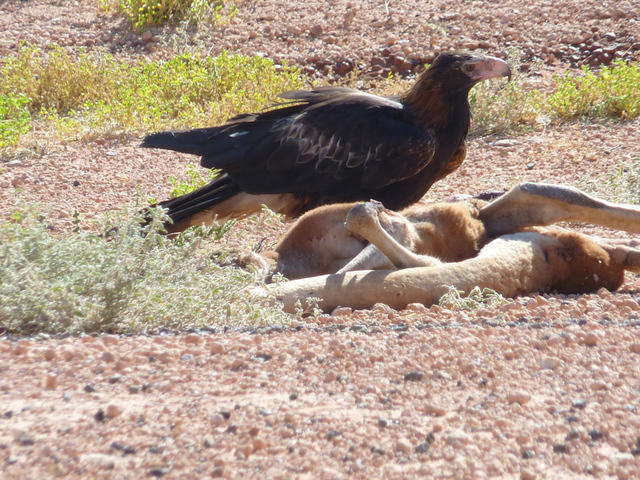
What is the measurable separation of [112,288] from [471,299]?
177 cm

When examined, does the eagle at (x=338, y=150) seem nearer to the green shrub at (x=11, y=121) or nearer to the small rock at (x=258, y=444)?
the green shrub at (x=11, y=121)

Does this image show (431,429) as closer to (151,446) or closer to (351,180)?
(151,446)

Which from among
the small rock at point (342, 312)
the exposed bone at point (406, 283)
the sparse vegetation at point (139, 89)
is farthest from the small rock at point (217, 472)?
the sparse vegetation at point (139, 89)

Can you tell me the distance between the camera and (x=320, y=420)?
8.11 feet

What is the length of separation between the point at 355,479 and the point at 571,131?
6956mm

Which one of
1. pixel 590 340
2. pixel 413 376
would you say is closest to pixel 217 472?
pixel 413 376

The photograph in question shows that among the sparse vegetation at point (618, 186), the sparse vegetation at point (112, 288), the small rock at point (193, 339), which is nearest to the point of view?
the small rock at point (193, 339)

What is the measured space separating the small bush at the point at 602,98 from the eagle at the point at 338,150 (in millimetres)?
2665

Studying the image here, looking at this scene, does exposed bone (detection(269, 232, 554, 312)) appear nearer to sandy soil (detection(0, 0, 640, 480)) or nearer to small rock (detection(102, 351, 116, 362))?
sandy soil (detection(0, 0, 640, 480))

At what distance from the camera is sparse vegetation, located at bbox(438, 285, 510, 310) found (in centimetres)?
441

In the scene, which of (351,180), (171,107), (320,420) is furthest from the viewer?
(171,107)

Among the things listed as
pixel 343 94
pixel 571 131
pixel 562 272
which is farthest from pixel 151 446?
pixel 571 131

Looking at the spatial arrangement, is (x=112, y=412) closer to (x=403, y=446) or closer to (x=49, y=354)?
(x=49, y=354)

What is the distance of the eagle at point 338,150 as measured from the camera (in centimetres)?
612
